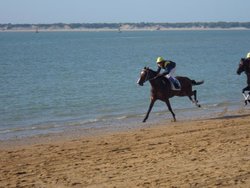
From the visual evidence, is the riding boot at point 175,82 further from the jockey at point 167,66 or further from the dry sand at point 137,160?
the dry sand at point 137,160

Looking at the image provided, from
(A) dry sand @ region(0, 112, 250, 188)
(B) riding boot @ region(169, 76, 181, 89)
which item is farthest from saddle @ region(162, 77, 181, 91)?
(A) dry sand @ region(0, 112, 250, 188)

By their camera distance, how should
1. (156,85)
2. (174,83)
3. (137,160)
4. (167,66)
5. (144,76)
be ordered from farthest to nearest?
(174,83), (167,66), (156,85), (144,76), (137,160)

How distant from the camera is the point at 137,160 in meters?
11.5

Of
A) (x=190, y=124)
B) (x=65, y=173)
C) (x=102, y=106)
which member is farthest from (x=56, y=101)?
(x=65, y=173)

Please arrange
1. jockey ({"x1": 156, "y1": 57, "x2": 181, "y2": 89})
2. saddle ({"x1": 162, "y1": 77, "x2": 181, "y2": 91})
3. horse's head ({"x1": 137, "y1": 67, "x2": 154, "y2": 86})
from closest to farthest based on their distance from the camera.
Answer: horse's head ({"x1": 137, "y1": 67, "x2": 154, "y2": 86})
jockey ({"x1": 156, "y1": 57, "x2": 181, "y2": 89})
saddle ({"x1": 162, "y1": 77, "x2": 181, "y2": 91})

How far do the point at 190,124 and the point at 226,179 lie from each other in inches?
307

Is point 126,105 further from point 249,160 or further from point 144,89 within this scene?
point 249,160

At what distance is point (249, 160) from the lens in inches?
433

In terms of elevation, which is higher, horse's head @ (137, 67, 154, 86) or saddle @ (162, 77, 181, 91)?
horse's head @ (137, 67, 154, 86)

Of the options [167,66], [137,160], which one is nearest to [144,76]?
[167,66]

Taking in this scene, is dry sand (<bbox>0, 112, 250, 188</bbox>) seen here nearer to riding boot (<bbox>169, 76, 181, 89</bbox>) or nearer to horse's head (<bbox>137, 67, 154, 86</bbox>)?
horse's head (<bbox>137, 67, 154, 86</bbox>)

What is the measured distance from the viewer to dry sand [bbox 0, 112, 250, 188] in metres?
9.88

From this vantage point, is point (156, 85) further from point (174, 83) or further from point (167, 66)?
point (174, 83)

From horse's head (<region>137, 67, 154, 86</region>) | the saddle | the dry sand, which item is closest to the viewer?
the dry sand
